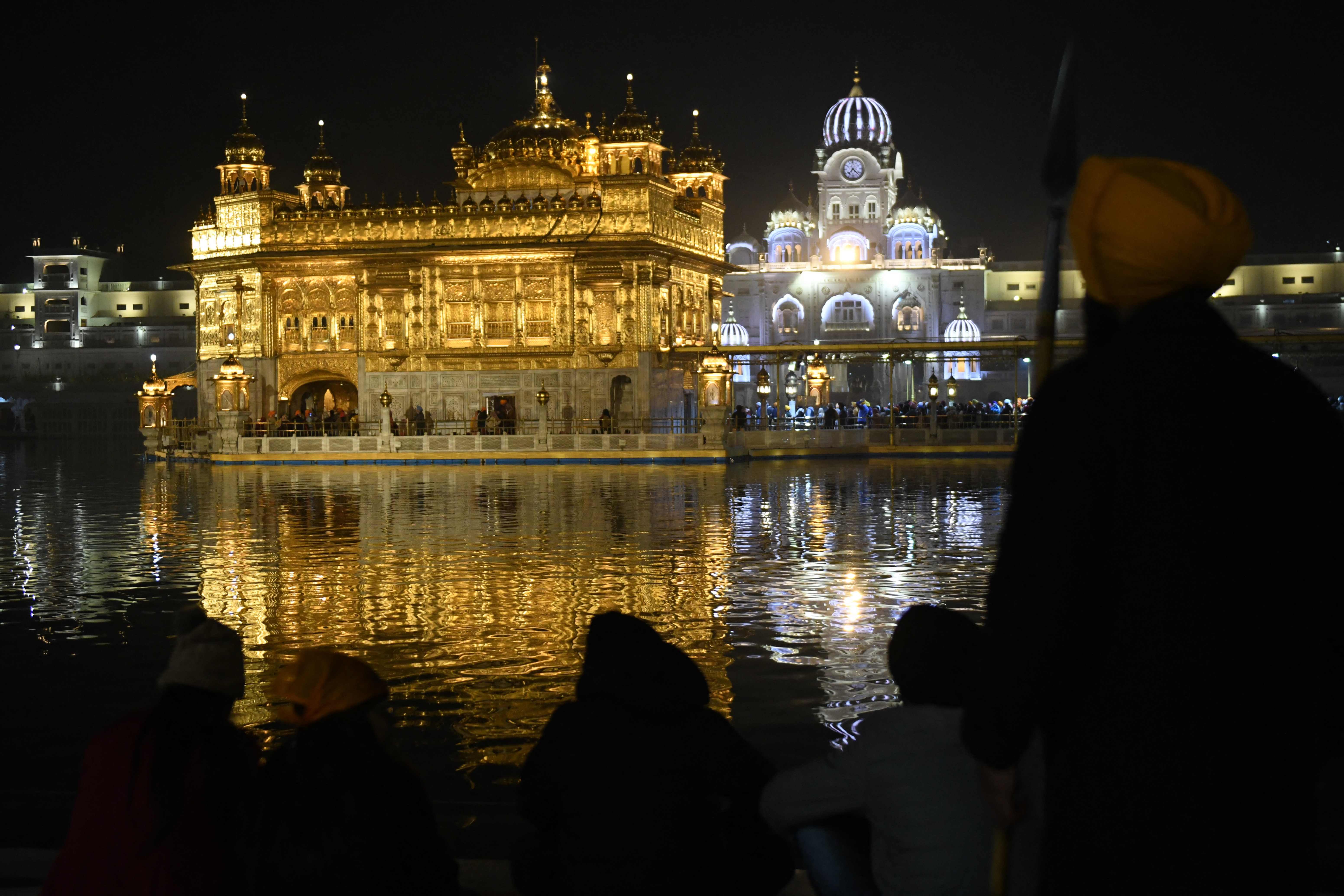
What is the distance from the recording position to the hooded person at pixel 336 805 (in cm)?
320

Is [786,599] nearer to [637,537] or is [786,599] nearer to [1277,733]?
[637,537]

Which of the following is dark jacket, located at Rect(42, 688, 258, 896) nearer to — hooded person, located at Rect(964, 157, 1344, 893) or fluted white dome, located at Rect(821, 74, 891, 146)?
hooded person, located at Rect(964, 157, 1344, 893)

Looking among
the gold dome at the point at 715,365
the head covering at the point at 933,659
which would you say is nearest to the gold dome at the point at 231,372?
the gold dome at the point at 715,365

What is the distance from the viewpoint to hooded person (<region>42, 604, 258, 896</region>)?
10.6 feet

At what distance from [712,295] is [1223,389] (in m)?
47.4

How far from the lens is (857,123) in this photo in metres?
101

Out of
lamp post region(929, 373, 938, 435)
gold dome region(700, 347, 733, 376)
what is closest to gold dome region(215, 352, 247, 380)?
gold dome region(700, 347, 733, 376)

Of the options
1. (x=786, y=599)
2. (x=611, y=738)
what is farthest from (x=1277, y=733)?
(x=786, y=599)

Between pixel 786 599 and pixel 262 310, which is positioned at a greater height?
pixel 262 310

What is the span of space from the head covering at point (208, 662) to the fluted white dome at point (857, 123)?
9952 cm

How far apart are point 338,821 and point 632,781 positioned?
2.24 ft

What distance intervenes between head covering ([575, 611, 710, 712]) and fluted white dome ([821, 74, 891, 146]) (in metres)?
99.4

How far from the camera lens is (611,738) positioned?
3334mm

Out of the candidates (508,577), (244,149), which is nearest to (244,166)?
(244,149)
